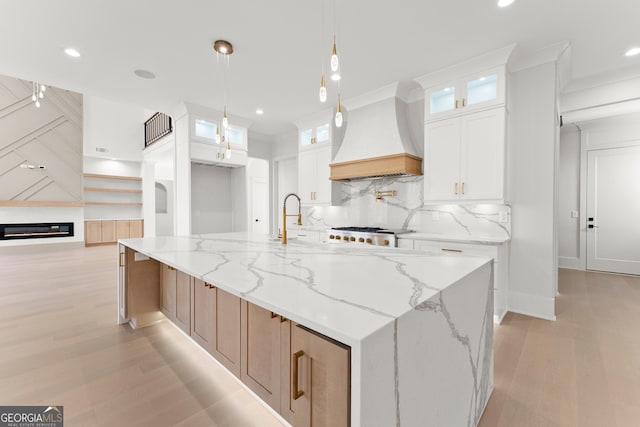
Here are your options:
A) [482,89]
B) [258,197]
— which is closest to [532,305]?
[482,89]

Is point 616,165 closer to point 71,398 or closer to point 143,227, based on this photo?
point 71,398

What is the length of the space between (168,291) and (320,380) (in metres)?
2.06

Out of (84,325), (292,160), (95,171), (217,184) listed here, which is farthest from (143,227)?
(84,325)

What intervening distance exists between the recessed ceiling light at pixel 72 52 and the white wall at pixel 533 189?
4.82 meters

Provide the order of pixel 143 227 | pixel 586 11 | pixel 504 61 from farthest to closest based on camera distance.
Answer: pixel 143 227 → pixel 504 61 → pixel 586 11

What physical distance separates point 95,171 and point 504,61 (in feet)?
34.1

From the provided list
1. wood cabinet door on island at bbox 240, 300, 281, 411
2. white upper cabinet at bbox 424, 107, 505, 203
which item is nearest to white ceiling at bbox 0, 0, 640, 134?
white upper cabinet at bbox 424, 107, 505, 203

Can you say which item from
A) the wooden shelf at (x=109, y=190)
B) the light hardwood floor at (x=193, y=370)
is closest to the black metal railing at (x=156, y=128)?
the wooden shelf at (x=109, y=190)

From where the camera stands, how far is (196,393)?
5.77 ft

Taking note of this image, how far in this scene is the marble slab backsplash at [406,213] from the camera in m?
3.30

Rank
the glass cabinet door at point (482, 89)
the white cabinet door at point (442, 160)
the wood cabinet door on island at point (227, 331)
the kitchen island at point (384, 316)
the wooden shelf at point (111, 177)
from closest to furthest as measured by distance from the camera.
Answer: the kitchen island at point (384, 316), the wood cabinet door on island at point (227, 331), the glass cabinet door at point (482, 89), the white cabinet door at point (442, 160), the wooden shelf at point (111, 177)

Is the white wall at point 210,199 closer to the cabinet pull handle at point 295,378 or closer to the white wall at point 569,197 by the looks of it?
the cabinet pull handle at point 295,378

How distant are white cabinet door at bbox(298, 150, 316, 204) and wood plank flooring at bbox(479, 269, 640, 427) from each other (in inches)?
133

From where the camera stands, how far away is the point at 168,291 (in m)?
2.43
